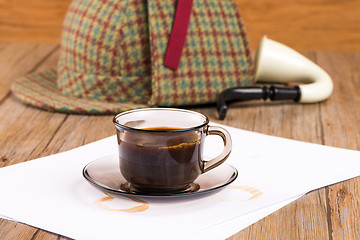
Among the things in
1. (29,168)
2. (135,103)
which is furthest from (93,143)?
(135,103)

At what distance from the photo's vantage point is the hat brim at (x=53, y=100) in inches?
37.7

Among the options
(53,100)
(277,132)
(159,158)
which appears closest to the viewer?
(159,158)

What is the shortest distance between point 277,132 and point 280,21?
836 mm

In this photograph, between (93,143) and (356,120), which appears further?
(356,120)

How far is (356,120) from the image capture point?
3.13 ft

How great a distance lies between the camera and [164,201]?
57 cm

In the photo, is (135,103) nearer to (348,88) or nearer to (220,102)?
(220,102)

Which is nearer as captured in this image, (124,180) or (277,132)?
(124,180)

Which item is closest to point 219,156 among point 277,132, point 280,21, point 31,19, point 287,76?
point 277,132

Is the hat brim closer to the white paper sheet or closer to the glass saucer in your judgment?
the white paper sheet

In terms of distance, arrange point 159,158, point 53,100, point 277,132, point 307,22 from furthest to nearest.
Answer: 1. point 307,22
2. point 53,100
3. point 277,132
4. point 159,158

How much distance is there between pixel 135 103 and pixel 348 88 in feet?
1.57

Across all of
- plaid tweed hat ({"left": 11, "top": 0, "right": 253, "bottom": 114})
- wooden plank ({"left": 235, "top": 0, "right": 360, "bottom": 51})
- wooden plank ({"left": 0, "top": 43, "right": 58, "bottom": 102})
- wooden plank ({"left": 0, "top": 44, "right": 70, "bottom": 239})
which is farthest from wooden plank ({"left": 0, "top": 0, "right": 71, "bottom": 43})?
plaid tweed hat ({"left": 11, "top": 0, "right": 253, "bottom": 114})

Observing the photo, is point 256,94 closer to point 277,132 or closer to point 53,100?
point 277,132
